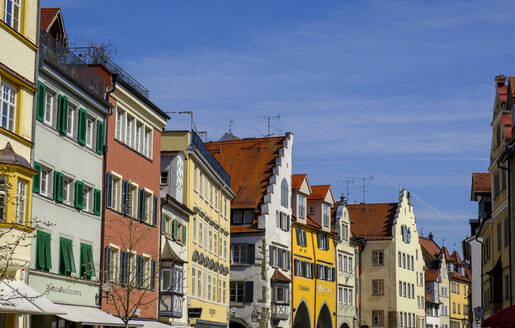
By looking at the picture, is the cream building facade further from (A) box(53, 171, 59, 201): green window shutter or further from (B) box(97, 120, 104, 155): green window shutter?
(A) box(53, 171, 59, 201): green window shutter

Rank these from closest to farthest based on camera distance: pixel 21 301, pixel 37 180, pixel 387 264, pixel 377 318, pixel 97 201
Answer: pixel 21 301, pixel 37 180, pixel 97 201, pixel 377 318, pixel 387 264

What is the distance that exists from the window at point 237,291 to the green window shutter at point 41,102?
134 feet

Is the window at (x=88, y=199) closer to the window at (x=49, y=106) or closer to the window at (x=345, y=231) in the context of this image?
the window at (x=49, y=106)

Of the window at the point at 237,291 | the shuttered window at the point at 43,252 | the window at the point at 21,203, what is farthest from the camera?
the window at the point at 237,291

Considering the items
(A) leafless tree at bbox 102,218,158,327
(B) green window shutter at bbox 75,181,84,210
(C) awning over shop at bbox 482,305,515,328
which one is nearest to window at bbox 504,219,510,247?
(C) awning over shop at bbox 482,305,515,328

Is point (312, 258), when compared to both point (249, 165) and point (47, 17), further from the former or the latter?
point (47, 17)

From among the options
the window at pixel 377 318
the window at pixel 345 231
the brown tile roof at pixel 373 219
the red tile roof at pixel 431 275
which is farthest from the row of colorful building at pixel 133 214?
Result: the red tile roof at pixel 431 275

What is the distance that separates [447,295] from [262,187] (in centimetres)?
5776

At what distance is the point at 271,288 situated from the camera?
73.0 metres

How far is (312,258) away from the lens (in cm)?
8231

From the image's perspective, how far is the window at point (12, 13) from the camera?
100ft

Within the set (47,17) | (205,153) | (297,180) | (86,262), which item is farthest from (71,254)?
(297,180)

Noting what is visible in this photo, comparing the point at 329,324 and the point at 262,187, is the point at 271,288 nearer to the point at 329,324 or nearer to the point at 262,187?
the point at 262,187

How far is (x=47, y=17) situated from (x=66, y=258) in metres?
9.04
